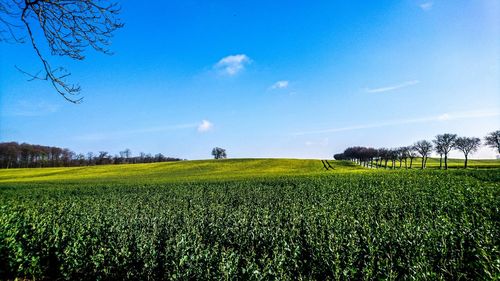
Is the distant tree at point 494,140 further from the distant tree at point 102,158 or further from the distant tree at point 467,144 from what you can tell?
the distant tree at point 102,158

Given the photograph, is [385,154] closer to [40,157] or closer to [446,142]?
[446,142]

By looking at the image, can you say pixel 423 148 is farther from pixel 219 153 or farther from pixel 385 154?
pixel 219 153

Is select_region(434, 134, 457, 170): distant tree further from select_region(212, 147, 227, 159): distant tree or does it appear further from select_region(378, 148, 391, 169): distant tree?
select_region(212, 147, 227, 159): distant tree

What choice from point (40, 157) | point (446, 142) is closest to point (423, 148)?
point (446, 142)

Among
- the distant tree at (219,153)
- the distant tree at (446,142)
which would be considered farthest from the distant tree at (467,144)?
the distant tree at (219,153)

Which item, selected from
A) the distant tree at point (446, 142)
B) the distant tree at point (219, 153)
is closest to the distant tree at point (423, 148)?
the distant tree at point (446, 142)

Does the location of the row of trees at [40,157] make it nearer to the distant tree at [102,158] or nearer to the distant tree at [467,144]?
the distant tree at [102,158]

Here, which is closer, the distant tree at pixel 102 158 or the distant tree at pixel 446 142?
the distant tree at pixel 446 142

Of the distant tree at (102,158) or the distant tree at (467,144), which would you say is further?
the distant tree at (102,158)

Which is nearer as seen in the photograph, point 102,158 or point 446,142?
point 446,142

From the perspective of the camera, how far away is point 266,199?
932 inches

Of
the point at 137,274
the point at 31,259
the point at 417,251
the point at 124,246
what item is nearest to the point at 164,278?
the point at 137,274

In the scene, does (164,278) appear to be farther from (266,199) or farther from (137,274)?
(266,199)

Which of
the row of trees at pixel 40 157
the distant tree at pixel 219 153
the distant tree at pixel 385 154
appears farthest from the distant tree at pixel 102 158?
the distant tree at pixel 385 154
